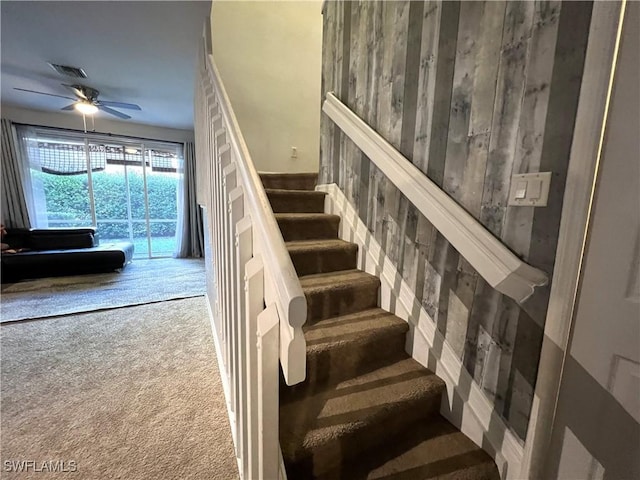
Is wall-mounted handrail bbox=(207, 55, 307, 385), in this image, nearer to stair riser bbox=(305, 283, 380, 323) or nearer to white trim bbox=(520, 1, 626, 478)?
stair riser bbox=(305, 283, 380, 323)

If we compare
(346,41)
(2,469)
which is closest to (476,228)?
(346,41)

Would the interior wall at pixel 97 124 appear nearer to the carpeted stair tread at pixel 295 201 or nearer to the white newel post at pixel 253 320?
the carpeted stair tread at pixel 295 201

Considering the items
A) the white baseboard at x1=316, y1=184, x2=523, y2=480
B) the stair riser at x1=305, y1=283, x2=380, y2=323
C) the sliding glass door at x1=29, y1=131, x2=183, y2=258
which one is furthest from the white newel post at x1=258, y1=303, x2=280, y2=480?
the sliding glass door at x1=29, y1=131, x2=183, y2=258

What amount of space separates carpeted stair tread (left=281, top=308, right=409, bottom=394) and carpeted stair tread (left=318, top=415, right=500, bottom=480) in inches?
11.7

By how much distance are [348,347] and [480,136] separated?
1.06 metres

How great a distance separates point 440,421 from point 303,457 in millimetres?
690

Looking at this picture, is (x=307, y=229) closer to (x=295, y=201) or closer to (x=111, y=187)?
(x=295, y=201)

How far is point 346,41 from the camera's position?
6.48ft

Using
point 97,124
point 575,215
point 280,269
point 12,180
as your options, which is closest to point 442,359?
point 575,215

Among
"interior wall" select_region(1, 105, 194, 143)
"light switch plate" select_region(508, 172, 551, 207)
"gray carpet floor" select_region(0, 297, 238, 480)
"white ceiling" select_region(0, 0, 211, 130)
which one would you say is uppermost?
"white ceiling" select_region(0, 0, 211, 130)

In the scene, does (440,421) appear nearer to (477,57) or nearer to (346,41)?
(477,57)

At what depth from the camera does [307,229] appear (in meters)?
1.94

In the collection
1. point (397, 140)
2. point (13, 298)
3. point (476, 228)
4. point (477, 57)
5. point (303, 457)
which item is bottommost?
point (13, 298)

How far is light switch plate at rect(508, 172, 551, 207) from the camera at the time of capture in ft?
2.94
